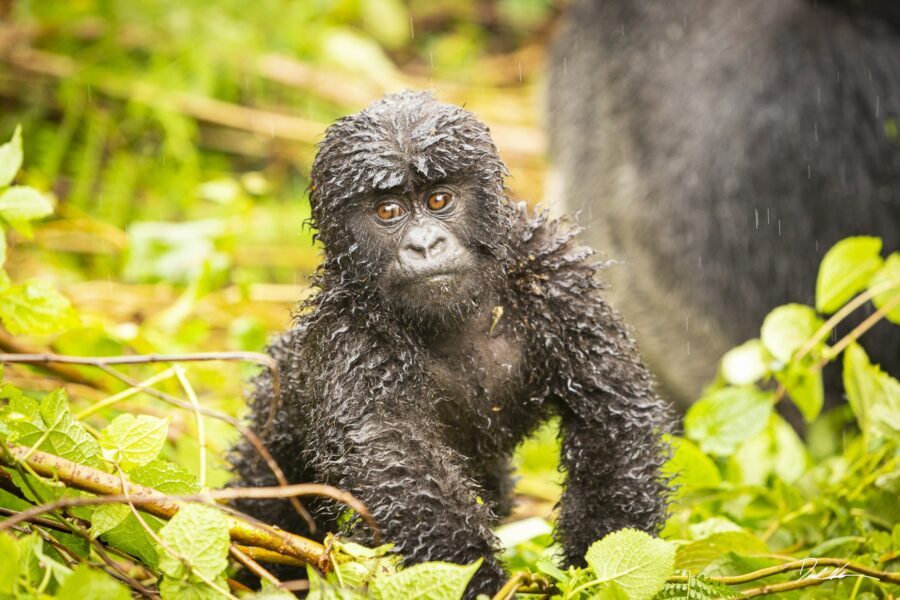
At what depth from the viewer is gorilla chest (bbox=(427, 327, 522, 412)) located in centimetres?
143

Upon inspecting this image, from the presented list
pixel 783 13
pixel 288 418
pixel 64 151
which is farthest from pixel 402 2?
pixel 288 418

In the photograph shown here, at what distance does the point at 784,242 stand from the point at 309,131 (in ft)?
7.35

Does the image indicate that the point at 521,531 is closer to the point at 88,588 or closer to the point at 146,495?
the point at 146,495

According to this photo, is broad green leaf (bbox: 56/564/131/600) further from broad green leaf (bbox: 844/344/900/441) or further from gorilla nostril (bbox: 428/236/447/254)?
broad green leaf (bbox: 844/344/900/441)

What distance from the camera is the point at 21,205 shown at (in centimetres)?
170

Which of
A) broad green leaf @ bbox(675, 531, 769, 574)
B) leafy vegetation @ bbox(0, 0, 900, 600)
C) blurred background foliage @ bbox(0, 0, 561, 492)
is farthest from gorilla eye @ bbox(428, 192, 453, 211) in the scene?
blurred background foliage @ bbox(0, 0, 561, 492)

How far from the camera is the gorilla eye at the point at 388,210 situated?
132 centimetres

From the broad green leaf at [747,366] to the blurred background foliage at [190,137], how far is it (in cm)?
121

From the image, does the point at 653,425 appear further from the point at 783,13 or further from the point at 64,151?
the point at 64,151

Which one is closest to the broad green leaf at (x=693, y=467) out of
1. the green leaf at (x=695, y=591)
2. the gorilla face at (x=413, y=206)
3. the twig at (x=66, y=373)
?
the green leaf at (x=695, y=591)

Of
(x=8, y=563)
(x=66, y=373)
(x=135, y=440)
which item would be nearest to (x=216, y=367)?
(x=66, y=373)

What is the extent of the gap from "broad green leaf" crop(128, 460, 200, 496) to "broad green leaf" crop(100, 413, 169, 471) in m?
0.02

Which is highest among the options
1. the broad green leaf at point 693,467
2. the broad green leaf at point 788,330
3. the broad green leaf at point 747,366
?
the broad green leaf at point 788,330

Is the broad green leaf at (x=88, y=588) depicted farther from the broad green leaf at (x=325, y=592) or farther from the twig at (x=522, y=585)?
the twig at (x=522, y=585)
